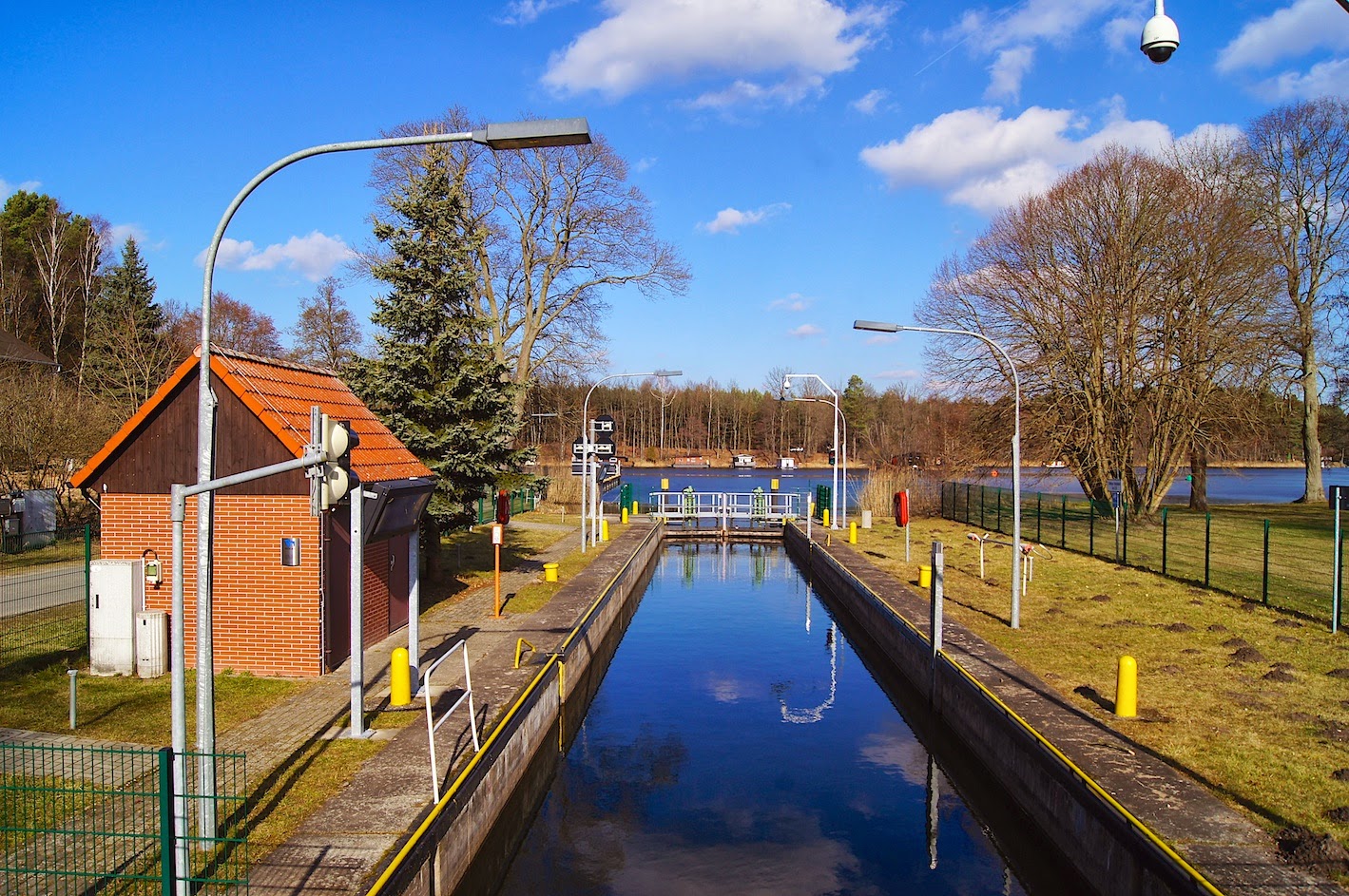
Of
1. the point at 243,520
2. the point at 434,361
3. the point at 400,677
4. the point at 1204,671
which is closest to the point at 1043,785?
the point at 1204,671

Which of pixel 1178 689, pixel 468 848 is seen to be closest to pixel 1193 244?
pixel 1178 689

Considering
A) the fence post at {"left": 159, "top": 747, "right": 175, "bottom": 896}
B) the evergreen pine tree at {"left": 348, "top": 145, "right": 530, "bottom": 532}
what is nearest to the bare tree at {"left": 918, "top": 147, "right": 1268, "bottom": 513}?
the evergreen pine tree at {"left": 348, "top": 145, "right": 530, "bottom": 532}

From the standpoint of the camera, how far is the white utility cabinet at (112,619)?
12453 millimetres

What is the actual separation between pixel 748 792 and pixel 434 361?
1200 centimetres

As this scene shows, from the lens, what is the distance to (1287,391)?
36.5m

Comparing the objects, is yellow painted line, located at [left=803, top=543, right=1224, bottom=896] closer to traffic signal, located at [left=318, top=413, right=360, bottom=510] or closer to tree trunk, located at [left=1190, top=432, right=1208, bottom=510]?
traffic signal, located at [left=318, top=413, right=360, bottom=510]

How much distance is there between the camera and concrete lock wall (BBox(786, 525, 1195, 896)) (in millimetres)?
7555

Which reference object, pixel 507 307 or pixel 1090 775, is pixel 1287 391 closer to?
pixel 507 307

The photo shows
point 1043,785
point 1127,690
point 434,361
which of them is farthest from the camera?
point 434,361

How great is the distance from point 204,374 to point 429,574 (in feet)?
47.9

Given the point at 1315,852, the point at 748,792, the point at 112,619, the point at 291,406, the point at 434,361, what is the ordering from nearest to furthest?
the point at 1315,852, the point at 748,792, the point at 112,619, the point at 291,406, the point at 434,361

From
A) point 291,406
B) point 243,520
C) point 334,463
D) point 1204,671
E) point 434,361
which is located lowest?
point 1204,671

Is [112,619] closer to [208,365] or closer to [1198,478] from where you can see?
[208,365]

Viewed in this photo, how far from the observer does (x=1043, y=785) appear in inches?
392
